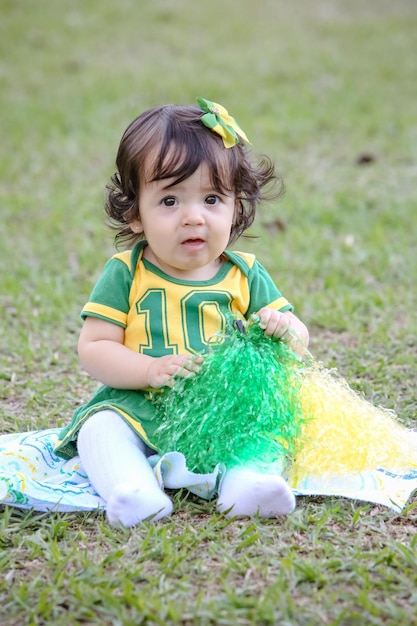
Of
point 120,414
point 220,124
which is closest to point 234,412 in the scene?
point 120,414

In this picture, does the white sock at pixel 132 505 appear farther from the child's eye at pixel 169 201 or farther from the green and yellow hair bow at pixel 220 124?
the green and yellow hair bow at pixel 220 124

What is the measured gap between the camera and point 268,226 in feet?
13.9

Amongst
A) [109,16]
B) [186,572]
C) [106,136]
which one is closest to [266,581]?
[186,572]

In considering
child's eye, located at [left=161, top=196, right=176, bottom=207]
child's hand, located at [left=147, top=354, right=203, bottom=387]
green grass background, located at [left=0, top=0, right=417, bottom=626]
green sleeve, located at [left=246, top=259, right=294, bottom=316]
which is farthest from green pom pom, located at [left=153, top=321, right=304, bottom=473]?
child's eye, located at [left=161, top=196, right=176, bottom=207]

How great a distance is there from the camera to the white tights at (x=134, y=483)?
182 centimetres

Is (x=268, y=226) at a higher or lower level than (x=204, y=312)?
higher

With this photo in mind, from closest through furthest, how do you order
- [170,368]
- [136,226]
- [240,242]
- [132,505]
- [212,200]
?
[132,505] < [170,368] < [212,200] < [136,226] < [240,242]

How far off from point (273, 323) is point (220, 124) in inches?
20.1

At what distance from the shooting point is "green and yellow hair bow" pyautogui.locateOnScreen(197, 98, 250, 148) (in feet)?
6.61

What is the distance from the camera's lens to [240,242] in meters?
4.07

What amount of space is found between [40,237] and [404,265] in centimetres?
178

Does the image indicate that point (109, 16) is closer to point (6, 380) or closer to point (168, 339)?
point (6, 380)

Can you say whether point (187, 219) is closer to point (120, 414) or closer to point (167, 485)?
point (120, 414)

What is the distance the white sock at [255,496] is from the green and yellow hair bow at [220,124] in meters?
0.80
